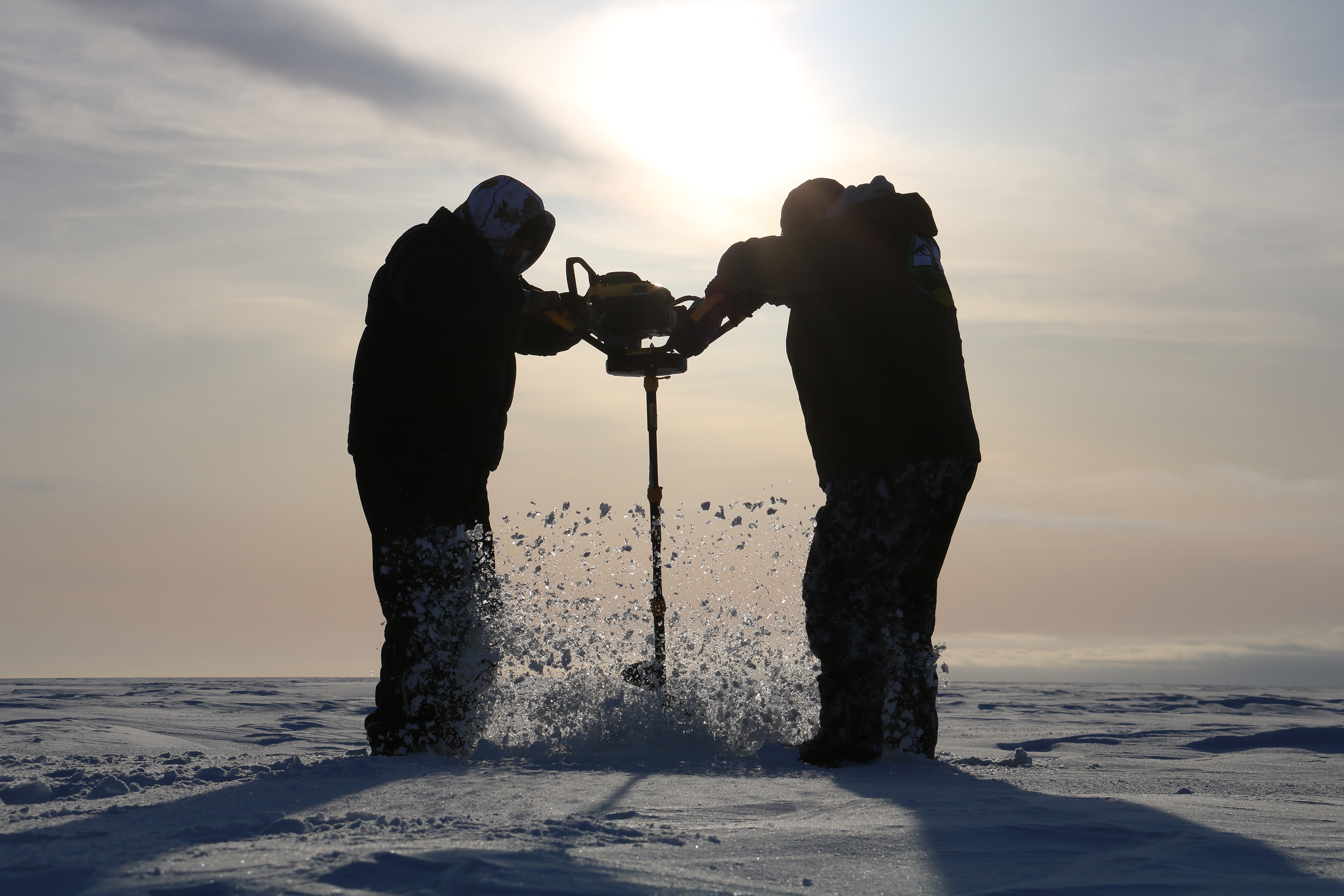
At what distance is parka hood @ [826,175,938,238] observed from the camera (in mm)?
3574

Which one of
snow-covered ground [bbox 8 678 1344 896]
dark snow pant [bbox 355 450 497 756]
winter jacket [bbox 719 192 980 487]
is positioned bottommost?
snow-covered ground [bbox 8 678 1344 896]

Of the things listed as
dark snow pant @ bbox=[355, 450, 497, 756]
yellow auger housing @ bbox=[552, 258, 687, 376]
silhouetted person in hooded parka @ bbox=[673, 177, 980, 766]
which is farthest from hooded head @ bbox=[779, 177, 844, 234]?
dark snow pant @ bbox=[355, 450, 497, 756]

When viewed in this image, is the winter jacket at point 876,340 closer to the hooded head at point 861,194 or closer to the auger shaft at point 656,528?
the hooded head at point 861,194

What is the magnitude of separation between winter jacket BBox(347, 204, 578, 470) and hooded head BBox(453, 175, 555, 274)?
0.03 metres

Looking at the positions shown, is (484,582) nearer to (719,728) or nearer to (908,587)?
(719,728)

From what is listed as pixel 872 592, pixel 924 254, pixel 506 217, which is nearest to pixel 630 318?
pixel 506 217

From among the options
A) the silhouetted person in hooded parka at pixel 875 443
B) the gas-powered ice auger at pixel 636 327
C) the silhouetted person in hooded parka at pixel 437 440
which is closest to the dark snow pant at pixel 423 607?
the silhouetted person in hooded parka at pixel 437 440

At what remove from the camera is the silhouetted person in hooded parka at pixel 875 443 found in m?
3.38

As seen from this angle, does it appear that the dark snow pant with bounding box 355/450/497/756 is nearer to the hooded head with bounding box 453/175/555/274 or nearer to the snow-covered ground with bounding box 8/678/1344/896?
the snow-covered ground with bounding box 8/678/1344/896

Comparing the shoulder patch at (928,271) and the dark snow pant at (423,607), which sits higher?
the shoulder patch at (928,271)

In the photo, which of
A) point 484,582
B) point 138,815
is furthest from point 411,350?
point 138,815

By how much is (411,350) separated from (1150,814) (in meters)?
2.84

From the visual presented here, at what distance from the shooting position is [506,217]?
3977 millimetres

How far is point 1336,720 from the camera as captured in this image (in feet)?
24.1
